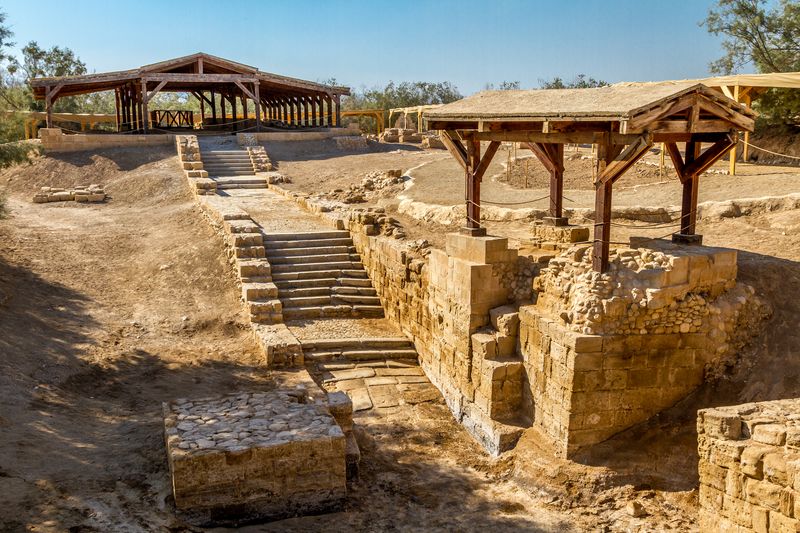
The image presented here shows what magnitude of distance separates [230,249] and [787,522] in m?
10.7

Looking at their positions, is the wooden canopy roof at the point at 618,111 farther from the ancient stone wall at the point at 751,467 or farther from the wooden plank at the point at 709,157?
the ancient stone wall at the point at 751,467

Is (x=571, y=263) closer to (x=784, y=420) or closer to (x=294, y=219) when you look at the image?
(x=784, y=420)

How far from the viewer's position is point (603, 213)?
7844 mm

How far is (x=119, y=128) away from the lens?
98.5ft

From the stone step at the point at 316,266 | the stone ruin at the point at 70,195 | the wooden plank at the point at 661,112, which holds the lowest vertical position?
the stone step at the point at 316,266

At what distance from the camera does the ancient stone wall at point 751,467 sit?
5.56 m

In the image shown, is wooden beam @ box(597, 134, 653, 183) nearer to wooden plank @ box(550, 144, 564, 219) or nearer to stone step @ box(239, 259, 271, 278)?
wooden plank @ box(550, 144, 564, 219)

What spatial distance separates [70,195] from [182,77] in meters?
7.01

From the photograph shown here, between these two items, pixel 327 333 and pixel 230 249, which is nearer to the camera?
pixel 327 333

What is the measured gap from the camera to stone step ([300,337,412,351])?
11.3 m

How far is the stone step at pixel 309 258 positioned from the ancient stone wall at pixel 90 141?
13.2 m

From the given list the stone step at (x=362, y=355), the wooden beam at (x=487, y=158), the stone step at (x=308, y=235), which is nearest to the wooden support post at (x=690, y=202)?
the wooden beam at (x=487, y=158)

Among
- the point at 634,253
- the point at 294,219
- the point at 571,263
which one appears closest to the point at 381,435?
the point at 571,263

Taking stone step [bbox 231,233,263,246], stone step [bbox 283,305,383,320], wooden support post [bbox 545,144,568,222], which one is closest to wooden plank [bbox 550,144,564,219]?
wooden support post [bbox 545,144,568,222]
